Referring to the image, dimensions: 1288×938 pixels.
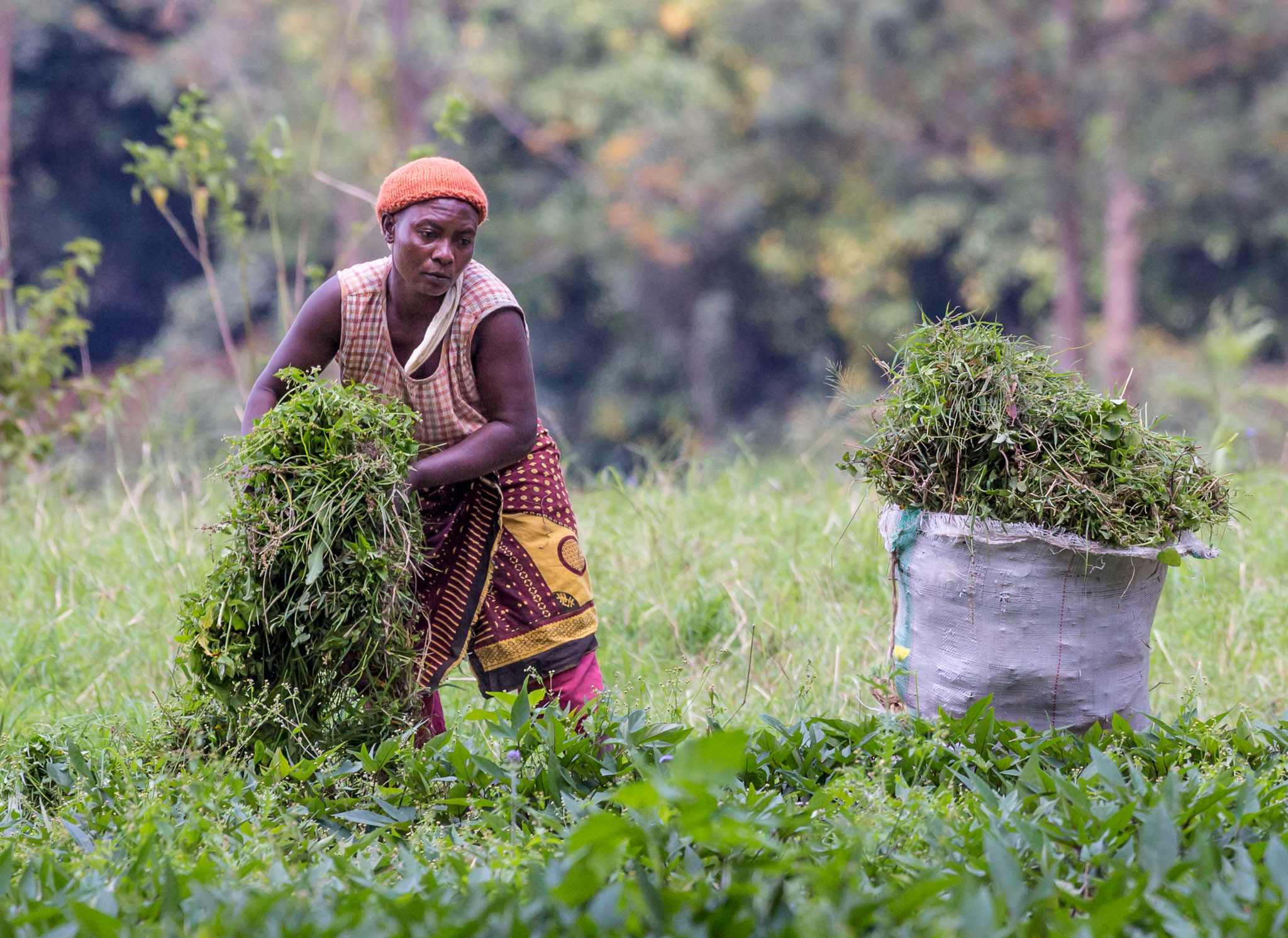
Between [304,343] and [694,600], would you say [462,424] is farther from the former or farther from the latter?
[694,600]

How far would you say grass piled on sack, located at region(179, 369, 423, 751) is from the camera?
2621mm

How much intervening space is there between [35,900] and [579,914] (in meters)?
0.93

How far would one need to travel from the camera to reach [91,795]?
260 cm

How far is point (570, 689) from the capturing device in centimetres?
307

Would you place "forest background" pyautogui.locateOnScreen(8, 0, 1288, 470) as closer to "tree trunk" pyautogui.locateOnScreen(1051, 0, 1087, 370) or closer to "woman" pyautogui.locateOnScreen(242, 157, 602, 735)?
"tree trunk" pyautogui.locateOnScreen(1051, 0, 1087, 370)

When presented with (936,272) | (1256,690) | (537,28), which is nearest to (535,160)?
(537,28)

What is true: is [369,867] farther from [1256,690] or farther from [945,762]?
[1256,690]

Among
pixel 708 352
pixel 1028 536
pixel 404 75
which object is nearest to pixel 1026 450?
pixel 1028 536

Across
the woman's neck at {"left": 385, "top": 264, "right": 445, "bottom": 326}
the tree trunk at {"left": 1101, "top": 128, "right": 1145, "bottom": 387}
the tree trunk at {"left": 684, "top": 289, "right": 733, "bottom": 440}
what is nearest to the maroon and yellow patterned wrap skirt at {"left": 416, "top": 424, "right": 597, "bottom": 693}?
the woman's neck at {"left": 385, "top": 264, "right": 445, "bottom": 326}

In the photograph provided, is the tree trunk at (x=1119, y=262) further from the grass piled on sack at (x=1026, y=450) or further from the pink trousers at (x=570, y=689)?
the pink trousers at (x=570, y=689)

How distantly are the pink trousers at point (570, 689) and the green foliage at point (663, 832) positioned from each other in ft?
0.57

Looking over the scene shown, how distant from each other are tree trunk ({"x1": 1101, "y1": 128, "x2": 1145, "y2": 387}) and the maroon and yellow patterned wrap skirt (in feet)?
43.3

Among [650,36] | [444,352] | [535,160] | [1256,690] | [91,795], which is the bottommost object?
[1256,690]

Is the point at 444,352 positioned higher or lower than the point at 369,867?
higher
